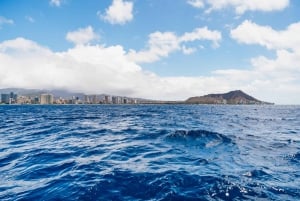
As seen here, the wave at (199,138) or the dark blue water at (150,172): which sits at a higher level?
the wave at (199,138)

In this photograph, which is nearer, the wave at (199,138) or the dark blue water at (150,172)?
the dark blue water at (150,172)

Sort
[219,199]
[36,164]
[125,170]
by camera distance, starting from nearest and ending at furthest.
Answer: [219,199] < [125,170] < [36,164]

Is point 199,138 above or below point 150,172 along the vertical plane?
above

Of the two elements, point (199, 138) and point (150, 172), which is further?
point (199, 138)

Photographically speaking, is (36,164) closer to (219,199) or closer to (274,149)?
(219,199)

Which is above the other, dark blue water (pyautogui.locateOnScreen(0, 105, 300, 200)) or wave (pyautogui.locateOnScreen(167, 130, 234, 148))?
wave (pyautogui.locateOnScreen(167, 130, 234, 148))

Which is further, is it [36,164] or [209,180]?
[36,164]

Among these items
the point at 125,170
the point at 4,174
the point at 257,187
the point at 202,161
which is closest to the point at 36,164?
the point at 4,174

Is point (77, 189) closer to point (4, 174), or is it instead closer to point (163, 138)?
point (4, 174)

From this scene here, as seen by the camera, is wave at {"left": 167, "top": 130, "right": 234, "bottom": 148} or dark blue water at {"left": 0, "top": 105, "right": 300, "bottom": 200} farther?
wave at {"left": 167, "top": 130, "right": 234, "bottom": 148}

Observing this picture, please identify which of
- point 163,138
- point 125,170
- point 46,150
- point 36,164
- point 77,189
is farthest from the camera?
point 163,138
